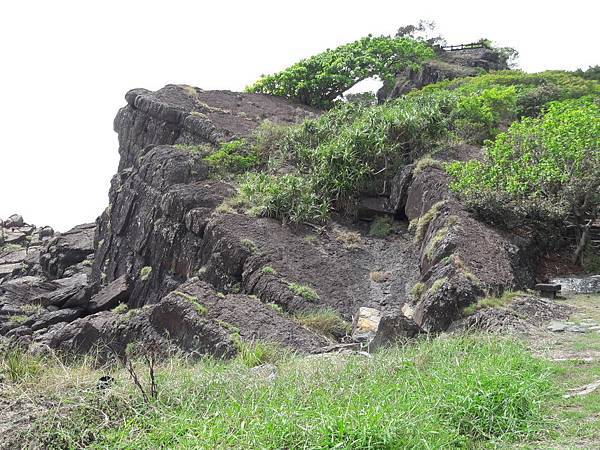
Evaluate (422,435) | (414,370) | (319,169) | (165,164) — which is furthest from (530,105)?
(422,435)

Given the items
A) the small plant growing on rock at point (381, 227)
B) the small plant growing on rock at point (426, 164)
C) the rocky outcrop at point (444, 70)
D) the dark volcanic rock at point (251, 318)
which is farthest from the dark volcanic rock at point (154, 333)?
the rocky outcrop at point (444, 70)

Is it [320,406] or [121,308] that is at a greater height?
[320,406]

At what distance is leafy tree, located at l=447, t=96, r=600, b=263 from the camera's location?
49.9 ft

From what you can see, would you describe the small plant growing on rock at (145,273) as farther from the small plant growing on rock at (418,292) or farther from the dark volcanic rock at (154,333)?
the small plant growing on rock at (418,292)

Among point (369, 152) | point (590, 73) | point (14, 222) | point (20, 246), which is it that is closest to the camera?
point (369, 152)

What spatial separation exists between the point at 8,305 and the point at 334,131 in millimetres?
14111

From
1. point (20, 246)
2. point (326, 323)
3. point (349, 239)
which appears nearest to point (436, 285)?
point (326, 323)

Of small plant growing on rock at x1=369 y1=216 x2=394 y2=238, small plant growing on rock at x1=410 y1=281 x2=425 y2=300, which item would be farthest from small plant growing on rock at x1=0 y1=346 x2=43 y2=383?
small plant growing on rock at x1=369 y1=216 x2=394 y2=238

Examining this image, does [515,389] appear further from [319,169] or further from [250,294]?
[319,169]

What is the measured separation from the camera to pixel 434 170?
19.9m

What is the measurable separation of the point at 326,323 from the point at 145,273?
10842 millimetres

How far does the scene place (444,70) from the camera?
1508 inches

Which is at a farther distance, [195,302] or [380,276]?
[380,276]

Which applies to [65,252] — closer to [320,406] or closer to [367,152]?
[367,152]
